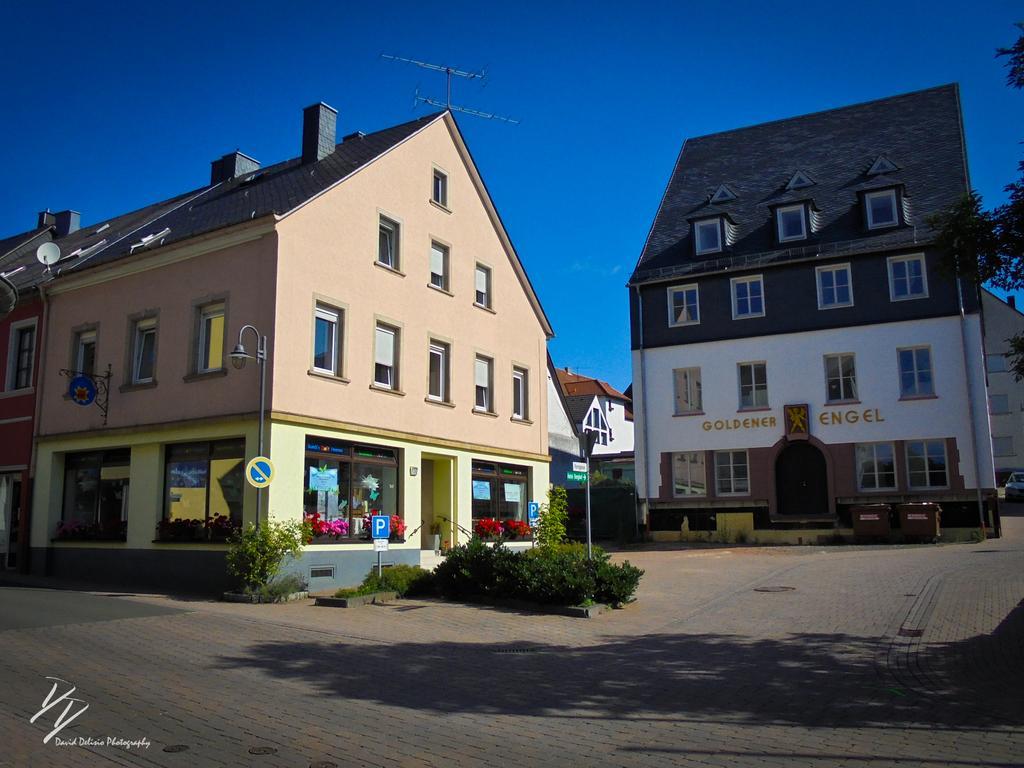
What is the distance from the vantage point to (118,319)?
19312mm

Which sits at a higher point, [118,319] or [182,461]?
[118,319]

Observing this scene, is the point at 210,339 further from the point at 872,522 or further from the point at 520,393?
the point at 872,522

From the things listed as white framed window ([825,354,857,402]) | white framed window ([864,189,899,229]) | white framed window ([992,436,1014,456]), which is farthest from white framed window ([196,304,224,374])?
white framed window ([992,436,1014,456])

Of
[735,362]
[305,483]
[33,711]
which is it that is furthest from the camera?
[735,362]

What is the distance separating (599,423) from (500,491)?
1418 inches

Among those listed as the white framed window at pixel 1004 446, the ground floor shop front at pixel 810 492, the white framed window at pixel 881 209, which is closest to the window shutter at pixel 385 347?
the ground floor shop front at pixel 810 492

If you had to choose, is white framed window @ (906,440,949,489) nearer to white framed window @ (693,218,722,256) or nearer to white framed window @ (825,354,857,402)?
white framed window @ (825,354,857,402)

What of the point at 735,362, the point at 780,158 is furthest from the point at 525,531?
the point at 780,158

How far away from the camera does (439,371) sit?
70.8 ft

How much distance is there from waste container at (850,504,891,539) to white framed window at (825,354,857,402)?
14.1ft

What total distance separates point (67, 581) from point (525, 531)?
10.4 metres

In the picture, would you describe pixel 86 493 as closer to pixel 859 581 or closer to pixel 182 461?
pixel 182 461

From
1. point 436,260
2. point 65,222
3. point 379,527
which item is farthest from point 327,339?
point 65,222

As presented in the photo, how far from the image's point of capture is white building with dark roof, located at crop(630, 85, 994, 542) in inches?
1154
